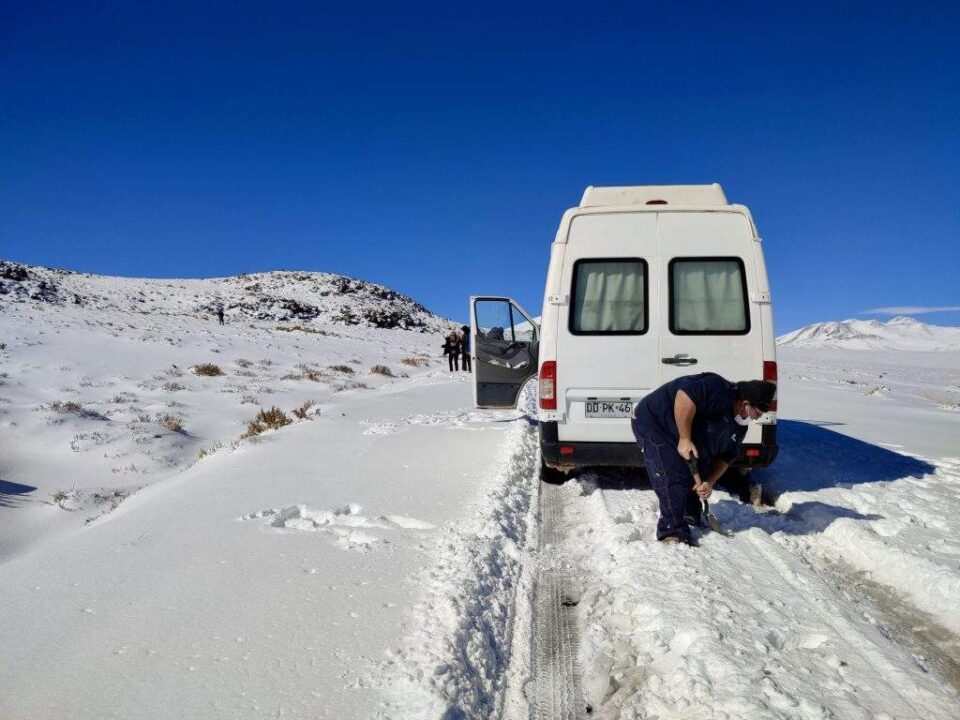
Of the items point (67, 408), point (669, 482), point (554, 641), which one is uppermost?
point (67, 408)

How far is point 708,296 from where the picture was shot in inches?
204

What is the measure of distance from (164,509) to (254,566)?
167 cm

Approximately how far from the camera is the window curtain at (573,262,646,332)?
527cm

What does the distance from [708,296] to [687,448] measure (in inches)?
73.4

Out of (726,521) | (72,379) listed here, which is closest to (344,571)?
(726,521)

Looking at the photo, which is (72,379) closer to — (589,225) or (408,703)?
(589,225)

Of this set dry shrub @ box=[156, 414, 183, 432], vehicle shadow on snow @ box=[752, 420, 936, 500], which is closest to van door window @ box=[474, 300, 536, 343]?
vehicle shadow on snow @ box=[752, 420, 936, 500]

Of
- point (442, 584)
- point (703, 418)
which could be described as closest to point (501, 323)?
point (703, 418)

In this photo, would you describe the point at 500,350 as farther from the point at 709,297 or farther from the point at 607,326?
the point at 709,297

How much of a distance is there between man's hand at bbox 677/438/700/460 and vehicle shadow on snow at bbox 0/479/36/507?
6.63 metres

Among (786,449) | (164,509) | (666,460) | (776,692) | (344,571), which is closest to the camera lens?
(776,692)

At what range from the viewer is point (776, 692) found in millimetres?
2346

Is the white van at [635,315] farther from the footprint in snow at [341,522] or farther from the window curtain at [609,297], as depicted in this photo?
the footprint in snow at [341,522]

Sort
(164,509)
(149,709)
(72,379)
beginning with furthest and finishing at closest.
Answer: (72,379) → (164,509) → (149,709)
